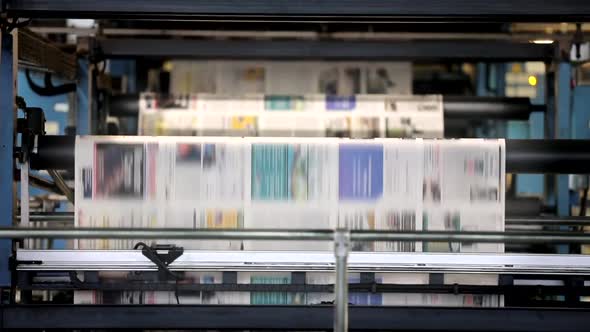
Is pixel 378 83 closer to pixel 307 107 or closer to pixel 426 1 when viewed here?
pixel 307 107

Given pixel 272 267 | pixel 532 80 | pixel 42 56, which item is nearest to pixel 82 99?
pixel 42 56

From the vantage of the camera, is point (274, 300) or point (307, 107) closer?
point (274, 300)

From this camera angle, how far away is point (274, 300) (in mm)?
2199

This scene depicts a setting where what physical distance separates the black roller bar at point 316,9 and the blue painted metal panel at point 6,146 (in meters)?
0.15

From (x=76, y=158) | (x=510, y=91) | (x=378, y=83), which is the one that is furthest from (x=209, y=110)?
(x=510, y=91)

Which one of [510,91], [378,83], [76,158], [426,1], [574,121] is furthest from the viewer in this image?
[510,91]

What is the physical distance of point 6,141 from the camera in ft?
7.03

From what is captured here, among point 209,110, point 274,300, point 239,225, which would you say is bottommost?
point 274,300

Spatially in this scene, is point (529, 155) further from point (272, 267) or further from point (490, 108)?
point (490, 108)

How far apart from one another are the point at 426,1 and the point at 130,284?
1137 mm

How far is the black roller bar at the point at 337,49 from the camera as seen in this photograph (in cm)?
362

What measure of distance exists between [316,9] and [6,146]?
95 centimetres

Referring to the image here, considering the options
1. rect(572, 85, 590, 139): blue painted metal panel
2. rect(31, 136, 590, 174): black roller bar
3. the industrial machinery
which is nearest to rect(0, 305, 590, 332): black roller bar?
the industrial machinery

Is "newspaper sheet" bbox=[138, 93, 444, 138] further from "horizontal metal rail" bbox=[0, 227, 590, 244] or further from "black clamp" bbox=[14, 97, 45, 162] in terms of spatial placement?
"horizontal metal rail" bbox=[0, 227, 590, 244]
